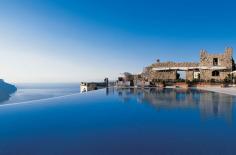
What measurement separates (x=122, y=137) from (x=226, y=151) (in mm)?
1893

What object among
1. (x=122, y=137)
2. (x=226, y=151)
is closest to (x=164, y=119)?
(x=122, y=137)

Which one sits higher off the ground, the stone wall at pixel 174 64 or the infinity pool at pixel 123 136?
the stone wall at pixel 174 64

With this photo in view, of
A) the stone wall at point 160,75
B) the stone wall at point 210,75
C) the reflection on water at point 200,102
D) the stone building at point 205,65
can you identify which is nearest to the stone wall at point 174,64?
the stone building at point 205,65

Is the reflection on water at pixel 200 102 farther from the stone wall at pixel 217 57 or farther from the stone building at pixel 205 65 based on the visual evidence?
the stone wall at pixel 217 57

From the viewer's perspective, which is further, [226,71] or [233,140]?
[226,71]

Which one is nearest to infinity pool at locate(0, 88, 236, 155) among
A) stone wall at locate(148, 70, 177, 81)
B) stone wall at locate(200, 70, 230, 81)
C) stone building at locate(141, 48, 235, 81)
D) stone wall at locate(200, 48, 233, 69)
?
stone building at locate(141, 48, 235, 81)

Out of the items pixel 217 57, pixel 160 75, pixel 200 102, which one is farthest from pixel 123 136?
pixel 217 57

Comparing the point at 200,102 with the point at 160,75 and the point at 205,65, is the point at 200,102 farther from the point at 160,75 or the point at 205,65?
the point at 205,65

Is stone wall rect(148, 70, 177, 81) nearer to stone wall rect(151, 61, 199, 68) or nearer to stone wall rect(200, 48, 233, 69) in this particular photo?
stone wall rect(151, 61, 199, 68)

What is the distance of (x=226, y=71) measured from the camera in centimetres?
2586

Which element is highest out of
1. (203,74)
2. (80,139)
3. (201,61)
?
(201,61)

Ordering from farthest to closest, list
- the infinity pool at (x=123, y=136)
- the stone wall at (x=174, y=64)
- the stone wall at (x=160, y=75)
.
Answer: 1. the stone wall at (x=160, y=75)
2. the stone wall at (x=174, y=64)
3. the infinity pool at (x=123, y=136)

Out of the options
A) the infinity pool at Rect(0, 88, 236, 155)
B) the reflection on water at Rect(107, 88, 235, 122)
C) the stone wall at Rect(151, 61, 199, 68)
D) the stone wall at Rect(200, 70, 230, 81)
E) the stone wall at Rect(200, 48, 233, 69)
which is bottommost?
the infinity pool at Rect(0, 88, 236, 155)

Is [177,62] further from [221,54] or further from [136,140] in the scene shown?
[136,140]
